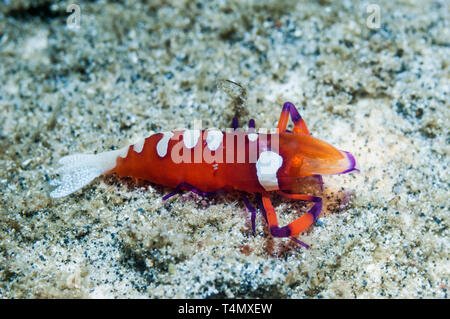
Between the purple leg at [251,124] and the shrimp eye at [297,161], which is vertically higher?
the purple leg at [251,124]

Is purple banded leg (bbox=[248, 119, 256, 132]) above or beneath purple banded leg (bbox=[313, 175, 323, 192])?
above

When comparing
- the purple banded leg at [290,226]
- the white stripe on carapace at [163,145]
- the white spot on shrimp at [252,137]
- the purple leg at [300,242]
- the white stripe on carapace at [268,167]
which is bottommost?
the purple leg at [300,242]

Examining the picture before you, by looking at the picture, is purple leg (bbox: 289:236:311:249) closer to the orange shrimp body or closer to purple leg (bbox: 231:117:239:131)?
the orange shrimp body

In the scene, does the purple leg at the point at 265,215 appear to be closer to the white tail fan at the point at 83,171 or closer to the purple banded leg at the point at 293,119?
the purple banded leg at the point at 293,119

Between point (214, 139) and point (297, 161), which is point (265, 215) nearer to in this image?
point (297, 161)

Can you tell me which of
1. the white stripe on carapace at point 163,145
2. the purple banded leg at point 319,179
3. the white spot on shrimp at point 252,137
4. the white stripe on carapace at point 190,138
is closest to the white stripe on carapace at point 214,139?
the white stripe on carapace at point 190,138

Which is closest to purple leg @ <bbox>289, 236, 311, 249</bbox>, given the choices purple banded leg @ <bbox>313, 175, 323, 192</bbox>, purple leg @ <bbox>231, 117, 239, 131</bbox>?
purple banded leg @ <bbox>313, 175, 323, 192</bbox>

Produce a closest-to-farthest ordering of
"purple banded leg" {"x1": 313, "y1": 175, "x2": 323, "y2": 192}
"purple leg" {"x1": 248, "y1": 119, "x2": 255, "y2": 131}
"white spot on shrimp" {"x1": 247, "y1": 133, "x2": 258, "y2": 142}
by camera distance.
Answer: "white spot on shrimp" {"x1": 247, "y1": 133, "x2": 258, "y2": 142} → "purple banded leg" {"x1": 313, "y1": 175, "x2": 323, "y2": 192} → "purple leg" {"x1": 248, "y1": 119, "x2": 255, "y2": 131}
